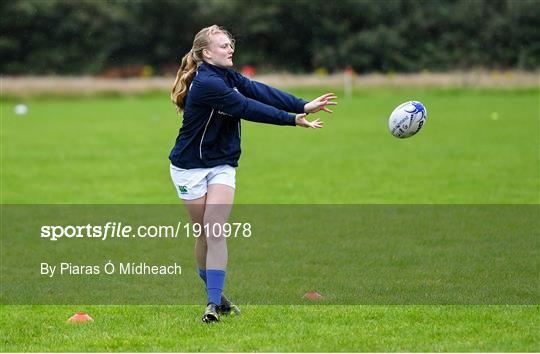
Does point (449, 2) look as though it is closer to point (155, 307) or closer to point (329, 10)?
point (329, 10)

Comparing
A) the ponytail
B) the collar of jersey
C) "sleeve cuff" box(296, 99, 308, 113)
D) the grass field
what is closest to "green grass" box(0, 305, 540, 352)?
the grass field

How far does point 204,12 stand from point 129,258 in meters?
54.5

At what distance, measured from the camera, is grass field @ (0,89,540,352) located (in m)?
7.21

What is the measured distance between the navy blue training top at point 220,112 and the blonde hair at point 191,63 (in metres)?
0.07

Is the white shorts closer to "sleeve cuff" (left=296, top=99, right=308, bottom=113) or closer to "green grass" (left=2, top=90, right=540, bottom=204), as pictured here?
"sleeve cuff" (left=296, top=99, right=308, bottom=113)

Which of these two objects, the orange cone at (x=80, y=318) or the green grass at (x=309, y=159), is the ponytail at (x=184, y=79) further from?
the green grass at (x=309, y=159)

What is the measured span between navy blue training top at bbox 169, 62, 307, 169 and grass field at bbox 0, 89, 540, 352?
4.28ft

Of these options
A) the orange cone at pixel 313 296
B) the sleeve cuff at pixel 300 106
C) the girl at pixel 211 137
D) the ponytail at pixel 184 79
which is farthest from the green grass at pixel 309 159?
the ponytail at pixel 184 79

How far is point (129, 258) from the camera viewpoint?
37.0 ft

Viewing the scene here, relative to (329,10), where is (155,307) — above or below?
below

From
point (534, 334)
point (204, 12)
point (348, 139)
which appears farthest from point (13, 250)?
point (204, 12)

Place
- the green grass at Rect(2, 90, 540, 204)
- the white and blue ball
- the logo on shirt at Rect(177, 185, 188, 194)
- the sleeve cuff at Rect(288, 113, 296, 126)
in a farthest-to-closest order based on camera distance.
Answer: the green grass at Rect(2, 90, 540, 204)
the white and blue ball
the logo on shirt at Rect(177, 185, 188, 194)
the sleeve cuff at Rect(288, 113, 296, 126)

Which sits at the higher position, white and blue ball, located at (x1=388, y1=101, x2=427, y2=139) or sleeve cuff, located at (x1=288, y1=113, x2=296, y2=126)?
white and blue ball, located at (x1=388, y1=101, x2=427, y2=139)

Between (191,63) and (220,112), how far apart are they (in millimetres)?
490
